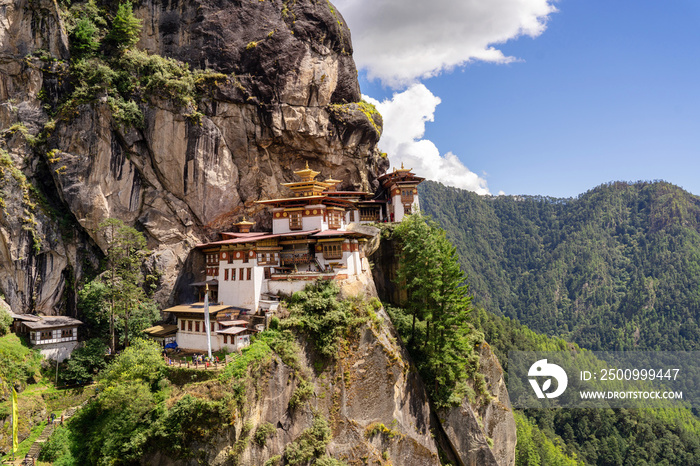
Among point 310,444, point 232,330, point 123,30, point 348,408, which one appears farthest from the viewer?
point 123,30

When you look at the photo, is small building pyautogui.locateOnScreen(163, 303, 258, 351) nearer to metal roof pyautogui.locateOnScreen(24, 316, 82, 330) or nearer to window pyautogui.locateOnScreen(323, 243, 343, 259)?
window pyautogui.locateOnScreen(323, 243, 343, 259)

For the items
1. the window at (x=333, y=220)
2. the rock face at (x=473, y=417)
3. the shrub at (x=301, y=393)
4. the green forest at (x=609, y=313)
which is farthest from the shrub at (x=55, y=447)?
the green forest at (x=609, y=313)

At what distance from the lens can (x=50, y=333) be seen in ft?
107

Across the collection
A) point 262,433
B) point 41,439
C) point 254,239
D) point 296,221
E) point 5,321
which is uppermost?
point 296,221

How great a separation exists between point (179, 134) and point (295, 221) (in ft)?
40.3

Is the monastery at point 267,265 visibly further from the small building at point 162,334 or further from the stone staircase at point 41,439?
the stone staircase at point 41,439

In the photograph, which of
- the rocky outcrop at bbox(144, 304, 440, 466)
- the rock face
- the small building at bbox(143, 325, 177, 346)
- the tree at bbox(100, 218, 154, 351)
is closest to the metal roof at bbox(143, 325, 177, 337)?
the small building at bbox(143, 325, 177, 346)

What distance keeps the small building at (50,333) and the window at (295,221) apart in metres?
17.4

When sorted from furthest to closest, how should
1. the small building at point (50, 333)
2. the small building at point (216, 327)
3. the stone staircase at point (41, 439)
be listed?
1. the small building at point (50, 333)
2. the small building at point (216, 327)
3. the stone staircase at point (41, 439)

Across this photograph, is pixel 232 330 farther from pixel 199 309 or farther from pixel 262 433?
pixel 262 433

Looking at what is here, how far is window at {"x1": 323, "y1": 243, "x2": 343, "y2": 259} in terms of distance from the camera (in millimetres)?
35594

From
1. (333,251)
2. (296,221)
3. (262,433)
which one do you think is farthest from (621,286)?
(262,433)

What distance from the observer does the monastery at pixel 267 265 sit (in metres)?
32.3

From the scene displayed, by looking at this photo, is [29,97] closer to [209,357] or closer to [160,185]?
[160,185]
